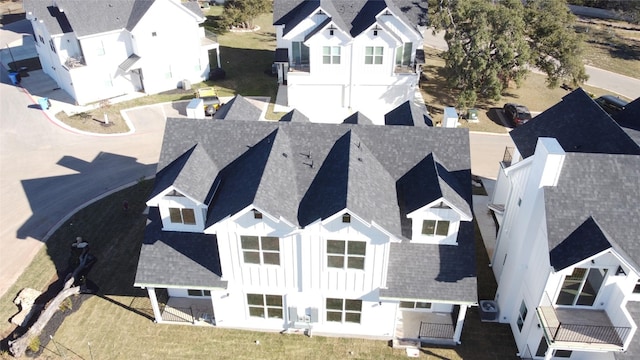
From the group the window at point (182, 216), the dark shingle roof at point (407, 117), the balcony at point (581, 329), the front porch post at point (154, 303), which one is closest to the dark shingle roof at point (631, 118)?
the dark shingle roof at point (407, 117)

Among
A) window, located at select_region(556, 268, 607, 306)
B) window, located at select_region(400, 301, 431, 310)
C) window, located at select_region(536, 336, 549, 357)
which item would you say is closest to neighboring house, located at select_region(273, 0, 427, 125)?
window, located at select_region(400, 301, 431, 310)

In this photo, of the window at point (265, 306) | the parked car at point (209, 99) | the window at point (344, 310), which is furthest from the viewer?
the parked car at point (209, 99)

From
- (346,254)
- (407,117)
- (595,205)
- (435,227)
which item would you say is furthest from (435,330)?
(407,117)

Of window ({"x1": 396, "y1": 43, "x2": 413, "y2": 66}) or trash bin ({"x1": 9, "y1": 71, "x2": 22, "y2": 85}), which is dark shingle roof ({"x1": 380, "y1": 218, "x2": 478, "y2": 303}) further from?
trash bin ({"x1": 9, "y1": 71, "x2": 22, "y2": 85})

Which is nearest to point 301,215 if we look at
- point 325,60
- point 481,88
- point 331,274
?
point 331,274

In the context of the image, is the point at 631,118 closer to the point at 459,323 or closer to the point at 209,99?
the point at 459,323

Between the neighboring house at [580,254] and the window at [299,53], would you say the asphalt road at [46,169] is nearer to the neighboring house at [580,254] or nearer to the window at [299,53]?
the window at [299,53]
